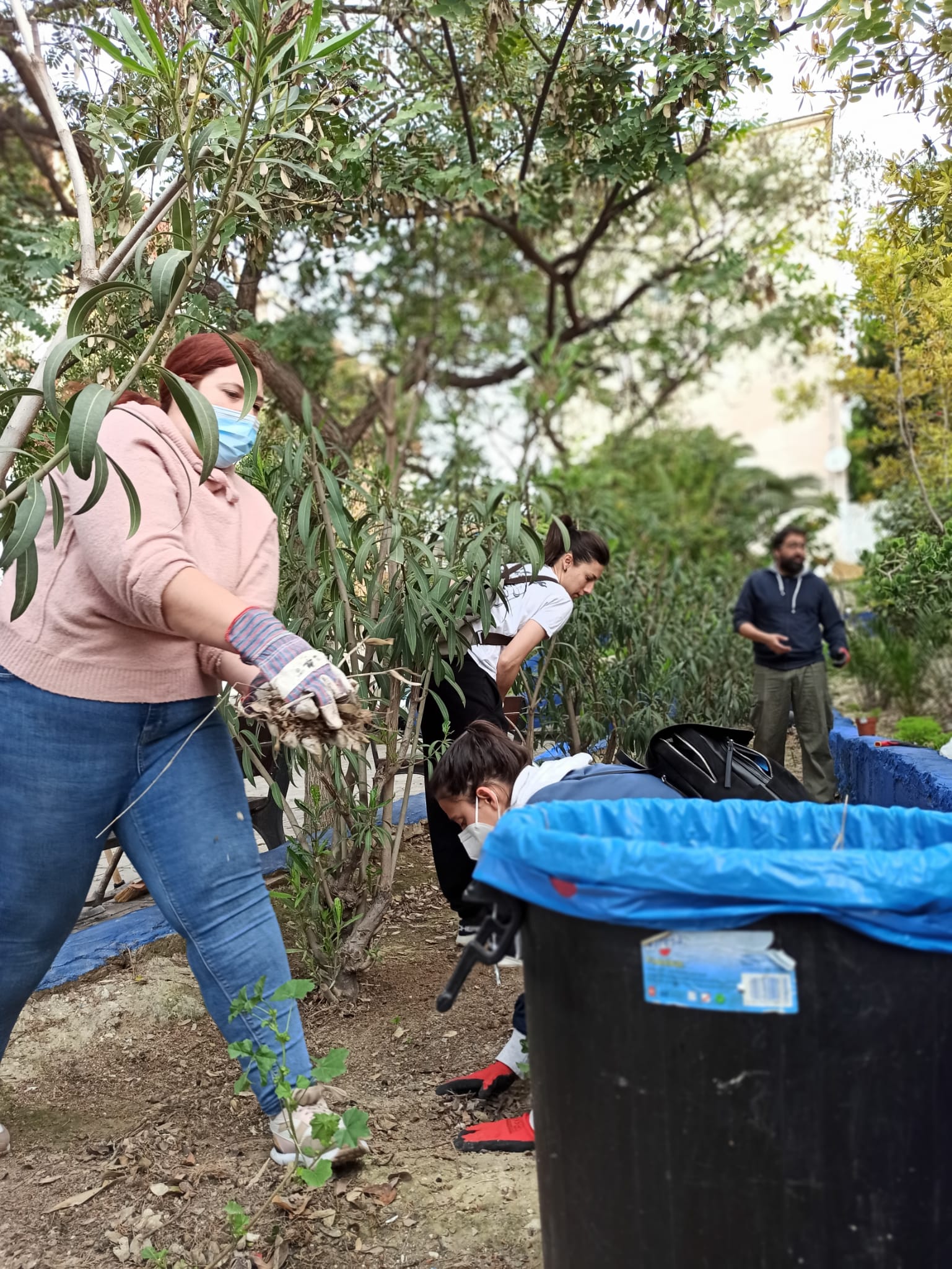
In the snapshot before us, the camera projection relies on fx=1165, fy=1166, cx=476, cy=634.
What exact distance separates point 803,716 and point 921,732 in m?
0.61

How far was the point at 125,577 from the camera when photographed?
2.06 meters

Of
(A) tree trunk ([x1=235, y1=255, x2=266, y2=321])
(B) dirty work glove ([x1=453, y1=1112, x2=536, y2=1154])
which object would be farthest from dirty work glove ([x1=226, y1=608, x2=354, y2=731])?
(A) tree trunk ([x1=235, y1=255, x2=266, y2=321])

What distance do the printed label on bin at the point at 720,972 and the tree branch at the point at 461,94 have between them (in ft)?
14.4

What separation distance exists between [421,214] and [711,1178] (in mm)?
5096

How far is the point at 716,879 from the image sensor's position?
1479 mm

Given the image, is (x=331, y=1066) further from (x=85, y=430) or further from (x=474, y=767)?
(x=85, y=430)

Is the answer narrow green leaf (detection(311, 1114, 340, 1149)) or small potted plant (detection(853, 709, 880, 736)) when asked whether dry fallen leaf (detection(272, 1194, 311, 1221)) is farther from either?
small potted plant (detection(853, 709, 880, 736))

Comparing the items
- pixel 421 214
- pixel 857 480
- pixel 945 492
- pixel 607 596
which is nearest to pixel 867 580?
pixel 945 492

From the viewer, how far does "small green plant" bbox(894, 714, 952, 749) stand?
597 cm

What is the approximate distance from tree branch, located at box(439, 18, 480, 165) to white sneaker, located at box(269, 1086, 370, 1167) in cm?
424

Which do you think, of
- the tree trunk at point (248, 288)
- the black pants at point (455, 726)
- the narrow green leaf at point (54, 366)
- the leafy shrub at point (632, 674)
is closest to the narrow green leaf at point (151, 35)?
the narrow green leaf at point (54, 366)

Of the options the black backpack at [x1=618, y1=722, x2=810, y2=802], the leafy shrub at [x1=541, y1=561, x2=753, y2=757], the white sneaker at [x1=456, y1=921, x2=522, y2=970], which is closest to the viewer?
the black backpack at [x1=618, y1=722, x2=810, y2=802]

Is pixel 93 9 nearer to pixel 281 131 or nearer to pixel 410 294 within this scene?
pixel 281 131

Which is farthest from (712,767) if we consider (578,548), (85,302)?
(578,548)
